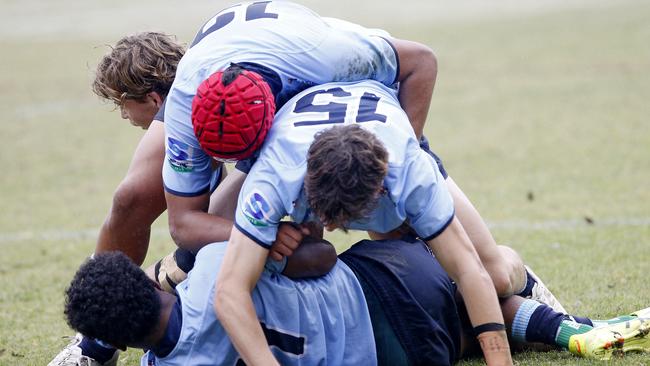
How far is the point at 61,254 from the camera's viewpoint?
768 cm

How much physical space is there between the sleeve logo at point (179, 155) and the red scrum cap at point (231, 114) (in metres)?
0.24

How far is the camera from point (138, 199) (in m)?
5.05

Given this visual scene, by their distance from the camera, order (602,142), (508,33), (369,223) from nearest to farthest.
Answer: (369,223)
(602,142)
(508,33)

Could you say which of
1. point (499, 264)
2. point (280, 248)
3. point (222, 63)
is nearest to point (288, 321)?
point (280, 248)

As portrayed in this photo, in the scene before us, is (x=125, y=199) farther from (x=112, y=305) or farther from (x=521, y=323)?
(x=521, y=323)

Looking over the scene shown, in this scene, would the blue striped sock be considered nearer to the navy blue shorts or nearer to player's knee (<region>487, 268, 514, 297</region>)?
player's knee (<region>487, 268, 514, 297</region>)

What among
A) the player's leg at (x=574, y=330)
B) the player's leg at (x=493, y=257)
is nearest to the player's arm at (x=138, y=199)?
the player's leg at (x=493, y=257)

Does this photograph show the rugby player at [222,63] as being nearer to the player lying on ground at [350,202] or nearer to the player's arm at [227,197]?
the player's arm at [227,197]

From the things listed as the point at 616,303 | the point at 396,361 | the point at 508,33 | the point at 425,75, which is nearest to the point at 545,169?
the point at 616,303

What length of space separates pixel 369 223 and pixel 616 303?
1.80m

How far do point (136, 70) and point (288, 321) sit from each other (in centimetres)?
182

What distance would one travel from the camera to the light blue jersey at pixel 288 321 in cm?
400

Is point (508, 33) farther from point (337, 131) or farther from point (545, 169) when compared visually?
point (337, 131)

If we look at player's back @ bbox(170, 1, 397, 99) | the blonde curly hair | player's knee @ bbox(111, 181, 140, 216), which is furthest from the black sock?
the blonde curly hair
